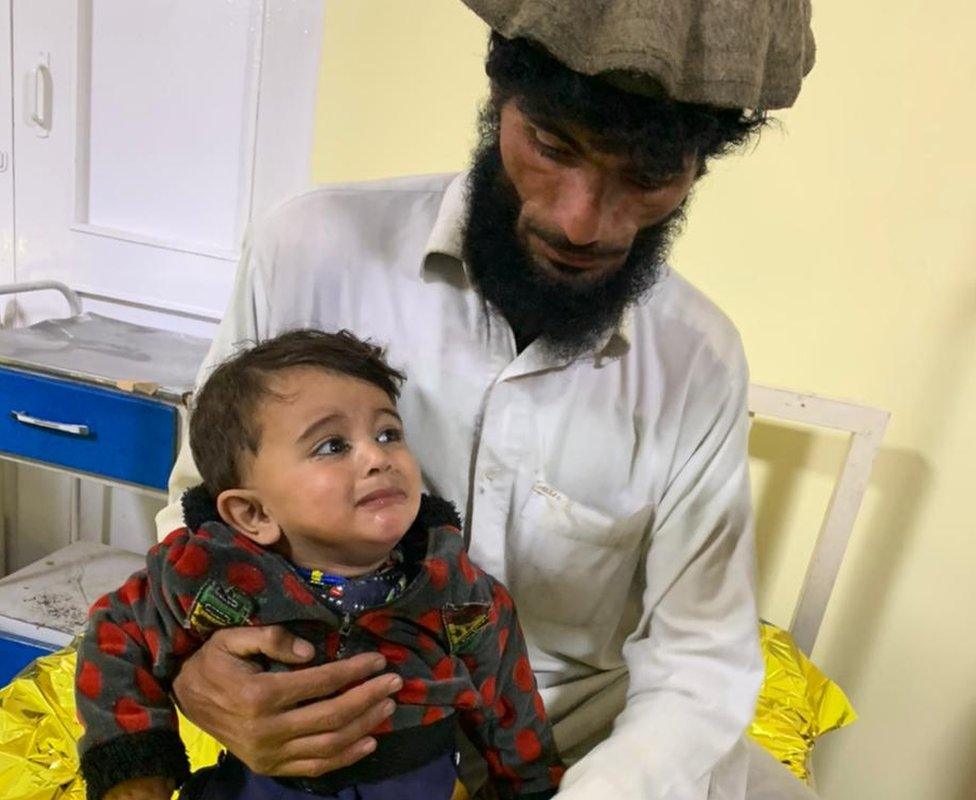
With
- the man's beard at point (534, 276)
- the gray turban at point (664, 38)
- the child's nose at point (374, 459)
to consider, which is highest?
the gray turban at point (664, 38)

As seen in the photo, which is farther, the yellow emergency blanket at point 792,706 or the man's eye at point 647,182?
the yellow emergency blanket at point 792,706

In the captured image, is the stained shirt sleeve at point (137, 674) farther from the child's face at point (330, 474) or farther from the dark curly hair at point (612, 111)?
the dark curly hair at point (612, 111)

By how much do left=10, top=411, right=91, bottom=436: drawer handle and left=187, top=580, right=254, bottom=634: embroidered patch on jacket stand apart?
951mm

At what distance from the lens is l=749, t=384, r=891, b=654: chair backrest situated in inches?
55.5

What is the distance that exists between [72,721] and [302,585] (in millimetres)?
652

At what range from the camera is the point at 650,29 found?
0.61m

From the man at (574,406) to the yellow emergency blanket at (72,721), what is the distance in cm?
26

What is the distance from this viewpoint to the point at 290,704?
739mm

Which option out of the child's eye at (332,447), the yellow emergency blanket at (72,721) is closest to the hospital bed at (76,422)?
the yellow emergency blanket at (72,721)

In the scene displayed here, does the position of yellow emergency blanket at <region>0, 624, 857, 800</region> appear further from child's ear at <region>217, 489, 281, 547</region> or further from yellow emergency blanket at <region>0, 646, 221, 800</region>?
child's ear at <region>217, 489, 281, 547</region>

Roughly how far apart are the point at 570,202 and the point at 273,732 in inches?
21.8

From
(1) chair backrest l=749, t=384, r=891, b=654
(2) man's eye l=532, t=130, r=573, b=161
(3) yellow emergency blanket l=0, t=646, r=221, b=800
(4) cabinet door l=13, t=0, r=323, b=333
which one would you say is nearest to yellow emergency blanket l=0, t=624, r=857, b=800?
(3) yellow emergency blanket l=0, t=646, r=221, b=800

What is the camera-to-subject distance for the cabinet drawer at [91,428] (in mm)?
1522

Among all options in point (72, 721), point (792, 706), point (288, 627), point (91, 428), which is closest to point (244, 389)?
point (288, 627)
